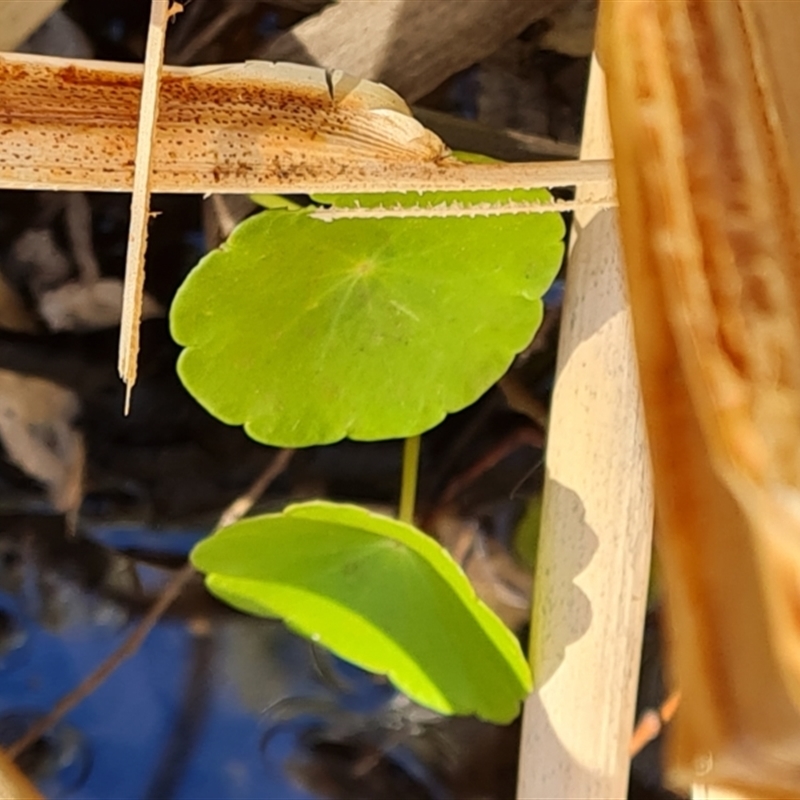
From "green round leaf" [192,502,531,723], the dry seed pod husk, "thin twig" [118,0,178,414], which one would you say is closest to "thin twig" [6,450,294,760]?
"green round leaf" [192,502,531,723]

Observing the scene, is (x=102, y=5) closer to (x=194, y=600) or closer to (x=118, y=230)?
(x=118, y=230)

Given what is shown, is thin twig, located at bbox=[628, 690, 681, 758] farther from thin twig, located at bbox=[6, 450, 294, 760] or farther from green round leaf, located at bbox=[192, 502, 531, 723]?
thin twig, located at bbox=[6, 450, 294, 760]

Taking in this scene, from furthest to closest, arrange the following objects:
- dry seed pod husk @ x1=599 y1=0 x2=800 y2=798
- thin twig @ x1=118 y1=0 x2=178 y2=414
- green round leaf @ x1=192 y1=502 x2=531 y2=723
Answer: green round leaf @ x1=192 y1=502 x2=531 y2=723 → thin twig @ x1=118 y1=0 x2=178 y2=414 → dry seed pod husk @ x1=599 y1=0 x2=800 y2=798

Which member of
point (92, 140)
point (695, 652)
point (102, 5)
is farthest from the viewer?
point (102, 5)

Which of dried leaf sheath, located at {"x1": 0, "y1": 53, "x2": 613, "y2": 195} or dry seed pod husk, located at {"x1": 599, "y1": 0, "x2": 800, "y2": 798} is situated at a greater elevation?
dried leaf sheath, located at {"x1": 0, "y1": 53, "x2": 613, "y2": 195}

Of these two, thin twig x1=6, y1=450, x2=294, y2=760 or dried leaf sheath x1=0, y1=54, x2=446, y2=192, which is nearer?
dried leaf sheath x1=0, y1=54, x2=446, y2=192

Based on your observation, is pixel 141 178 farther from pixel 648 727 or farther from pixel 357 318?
pixel 648 727

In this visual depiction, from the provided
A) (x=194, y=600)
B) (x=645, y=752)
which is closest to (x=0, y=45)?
(x=194, y=600)
